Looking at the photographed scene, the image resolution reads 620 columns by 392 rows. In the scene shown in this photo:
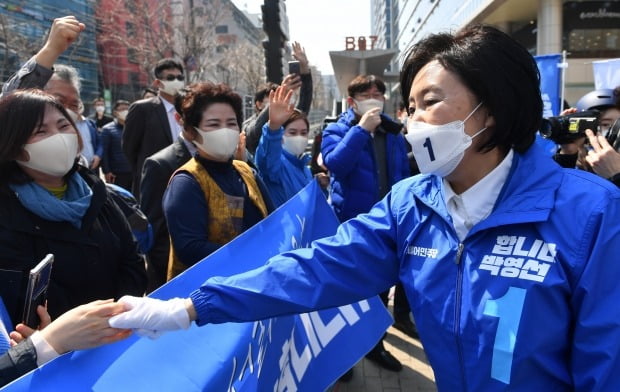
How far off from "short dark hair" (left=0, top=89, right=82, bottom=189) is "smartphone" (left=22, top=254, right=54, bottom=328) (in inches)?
19.9

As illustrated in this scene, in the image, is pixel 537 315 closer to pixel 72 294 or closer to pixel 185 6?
pixel 72 294

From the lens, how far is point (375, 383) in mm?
3594

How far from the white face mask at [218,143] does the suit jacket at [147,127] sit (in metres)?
1.92

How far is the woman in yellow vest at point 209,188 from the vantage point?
247cm

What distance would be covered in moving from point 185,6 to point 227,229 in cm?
A: 2403

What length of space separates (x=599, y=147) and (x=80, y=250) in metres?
2.46

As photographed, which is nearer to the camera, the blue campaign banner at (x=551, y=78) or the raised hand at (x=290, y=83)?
the raised hand at (x=290, y=83)

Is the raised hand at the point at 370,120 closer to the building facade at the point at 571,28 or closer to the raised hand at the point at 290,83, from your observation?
the raised hand at the point at 290,83

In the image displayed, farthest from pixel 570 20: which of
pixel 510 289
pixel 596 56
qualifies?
pixel 510 289

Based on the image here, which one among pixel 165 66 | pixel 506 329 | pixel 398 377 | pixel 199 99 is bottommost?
pixel 398 377

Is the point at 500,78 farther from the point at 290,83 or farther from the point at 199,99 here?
the point at 290,83

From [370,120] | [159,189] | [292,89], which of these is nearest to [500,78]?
[292,89]

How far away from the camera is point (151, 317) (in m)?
1.39

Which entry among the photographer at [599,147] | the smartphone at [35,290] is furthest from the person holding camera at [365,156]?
the smartphone at [35,290]
